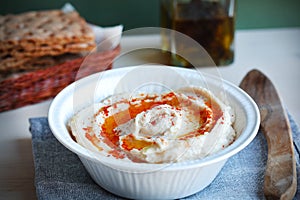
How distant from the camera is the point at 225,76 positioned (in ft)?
5.26

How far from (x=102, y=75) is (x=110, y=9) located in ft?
2.23

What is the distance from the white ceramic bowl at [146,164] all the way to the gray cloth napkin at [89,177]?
3cm

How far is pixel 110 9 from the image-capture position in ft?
6.11

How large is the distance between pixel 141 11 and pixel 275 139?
0.89m

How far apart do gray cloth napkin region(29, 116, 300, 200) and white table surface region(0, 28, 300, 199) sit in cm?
6

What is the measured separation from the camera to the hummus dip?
0.97m

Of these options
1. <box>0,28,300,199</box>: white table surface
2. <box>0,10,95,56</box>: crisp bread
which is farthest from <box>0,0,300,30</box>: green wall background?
<box>0,10,95,56</box>: crisp bread

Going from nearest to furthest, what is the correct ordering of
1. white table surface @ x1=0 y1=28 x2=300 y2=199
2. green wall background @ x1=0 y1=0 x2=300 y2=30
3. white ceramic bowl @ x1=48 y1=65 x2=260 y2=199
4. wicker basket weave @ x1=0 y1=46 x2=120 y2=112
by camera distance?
white ceramic bowl @ x1=48 y1=65 x2=260 y2=199, white table surface @ x1=0 y1=28 x2=300 y2=199, wicker basket weave @ x1=0 y1=46 x2=120 y2=112, green wall background @ x1=0 y1=0 x2=300 y2=30

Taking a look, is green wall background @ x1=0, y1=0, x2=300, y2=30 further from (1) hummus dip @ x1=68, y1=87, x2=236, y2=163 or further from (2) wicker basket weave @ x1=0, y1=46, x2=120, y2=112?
(1) hummus dip @ x1=68, y1=87, x2=236, y2=163

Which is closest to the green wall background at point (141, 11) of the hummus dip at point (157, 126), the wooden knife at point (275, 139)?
the wooden knife at point (275, 139)

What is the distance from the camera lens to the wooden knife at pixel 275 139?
989mm

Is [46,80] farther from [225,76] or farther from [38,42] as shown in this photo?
[225,76]

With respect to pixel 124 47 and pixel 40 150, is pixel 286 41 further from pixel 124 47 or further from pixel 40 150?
pixel 40 150

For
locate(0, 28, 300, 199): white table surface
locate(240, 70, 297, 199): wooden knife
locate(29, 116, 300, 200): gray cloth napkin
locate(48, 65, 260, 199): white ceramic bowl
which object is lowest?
locate(0, 28, 300, 199): white table surface
